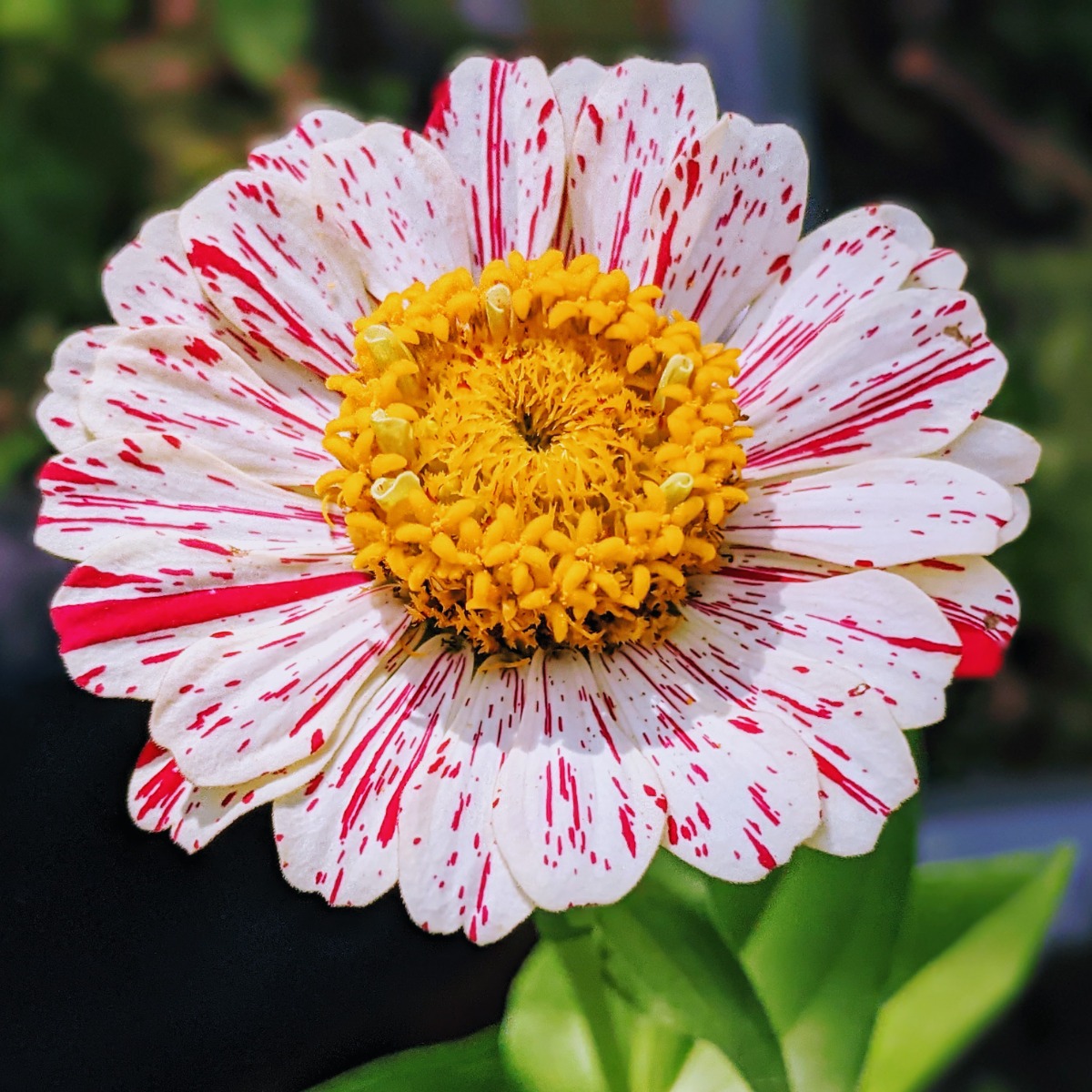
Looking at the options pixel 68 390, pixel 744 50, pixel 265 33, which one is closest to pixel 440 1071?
pixel 68 390

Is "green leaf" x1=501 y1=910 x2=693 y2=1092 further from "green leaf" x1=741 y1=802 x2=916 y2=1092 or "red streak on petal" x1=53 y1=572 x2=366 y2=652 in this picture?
"red streak on petal" x1=53 y1=572 x2=366 y2=652

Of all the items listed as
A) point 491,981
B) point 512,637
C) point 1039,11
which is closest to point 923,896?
point 491,981

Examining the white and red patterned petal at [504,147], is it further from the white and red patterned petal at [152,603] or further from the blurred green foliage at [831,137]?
the blurred green foliage at [831,137]

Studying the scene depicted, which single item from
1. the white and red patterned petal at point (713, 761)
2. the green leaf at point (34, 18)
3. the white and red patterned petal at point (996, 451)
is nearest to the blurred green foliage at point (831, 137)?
the green leaf at point (34, 18)

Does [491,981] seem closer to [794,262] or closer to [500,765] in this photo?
[500,765]

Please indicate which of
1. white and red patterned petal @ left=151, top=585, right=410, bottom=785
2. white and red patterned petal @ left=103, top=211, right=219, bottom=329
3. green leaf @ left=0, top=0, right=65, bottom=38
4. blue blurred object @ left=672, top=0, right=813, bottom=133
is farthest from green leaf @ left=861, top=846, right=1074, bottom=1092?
green leaf @ left=0, top=0, right=65, bottom=38

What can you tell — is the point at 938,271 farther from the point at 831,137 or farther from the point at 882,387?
the point at 831,137
